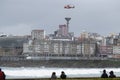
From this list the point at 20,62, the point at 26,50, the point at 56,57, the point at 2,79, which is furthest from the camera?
the point at 26,50

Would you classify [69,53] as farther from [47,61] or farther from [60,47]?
[47,61]

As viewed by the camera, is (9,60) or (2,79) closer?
(2,79)

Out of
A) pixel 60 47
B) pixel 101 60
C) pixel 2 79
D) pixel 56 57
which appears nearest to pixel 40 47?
pixel 60 47

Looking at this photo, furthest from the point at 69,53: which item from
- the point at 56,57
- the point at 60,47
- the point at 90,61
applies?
the point at 90,61

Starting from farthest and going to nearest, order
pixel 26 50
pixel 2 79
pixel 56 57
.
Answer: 1. pixel 26 50
2. pixel 56 57
3. pixel 2 79

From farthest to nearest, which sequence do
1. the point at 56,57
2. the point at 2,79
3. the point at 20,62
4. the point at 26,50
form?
1. the point at 26,50
2. the point at 56,57
3. the point at 20,62
4. the point at 2,79

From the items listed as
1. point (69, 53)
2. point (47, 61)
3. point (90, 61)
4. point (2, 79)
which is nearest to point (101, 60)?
point (90, 61)

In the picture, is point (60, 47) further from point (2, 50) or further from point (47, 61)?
point (47, 61)

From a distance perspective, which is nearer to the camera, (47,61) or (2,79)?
(2,79)

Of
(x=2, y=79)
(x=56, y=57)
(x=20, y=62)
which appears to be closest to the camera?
(x=2, y=79)
